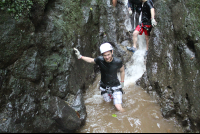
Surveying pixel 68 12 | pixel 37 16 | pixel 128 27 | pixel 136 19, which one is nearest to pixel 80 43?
pixel 68 12

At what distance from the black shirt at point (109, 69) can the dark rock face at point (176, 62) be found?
1.66 m

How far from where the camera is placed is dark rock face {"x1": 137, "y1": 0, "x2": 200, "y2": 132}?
3.61 meters

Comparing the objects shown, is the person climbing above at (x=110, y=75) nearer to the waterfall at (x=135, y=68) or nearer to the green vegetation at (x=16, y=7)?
the green vegetation at (x=16, y=7)

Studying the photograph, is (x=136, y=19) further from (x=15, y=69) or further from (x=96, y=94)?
(x=15, y=69)

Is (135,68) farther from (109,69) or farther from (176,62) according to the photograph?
(109,69)

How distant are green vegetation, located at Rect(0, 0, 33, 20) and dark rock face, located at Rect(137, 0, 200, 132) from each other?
440 centimetres

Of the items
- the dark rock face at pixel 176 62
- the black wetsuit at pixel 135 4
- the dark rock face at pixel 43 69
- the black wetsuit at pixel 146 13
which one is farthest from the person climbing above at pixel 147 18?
the dark rock face at pixel 43 69

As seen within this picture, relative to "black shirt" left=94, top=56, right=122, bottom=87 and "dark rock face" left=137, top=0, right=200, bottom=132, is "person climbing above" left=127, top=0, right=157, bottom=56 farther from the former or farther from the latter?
"black shirt" left=94, top=56, right=122, bottom=87

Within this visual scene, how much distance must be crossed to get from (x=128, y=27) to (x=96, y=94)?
5.31 metres

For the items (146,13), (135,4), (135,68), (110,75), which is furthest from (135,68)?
(135,4)

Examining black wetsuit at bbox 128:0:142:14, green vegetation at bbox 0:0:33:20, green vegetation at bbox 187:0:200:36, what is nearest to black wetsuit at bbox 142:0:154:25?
black wetsuit at bbox 128:0:142:14

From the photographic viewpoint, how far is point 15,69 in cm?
304

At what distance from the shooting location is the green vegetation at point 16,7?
9.27 feet

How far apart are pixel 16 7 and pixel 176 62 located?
465cm
